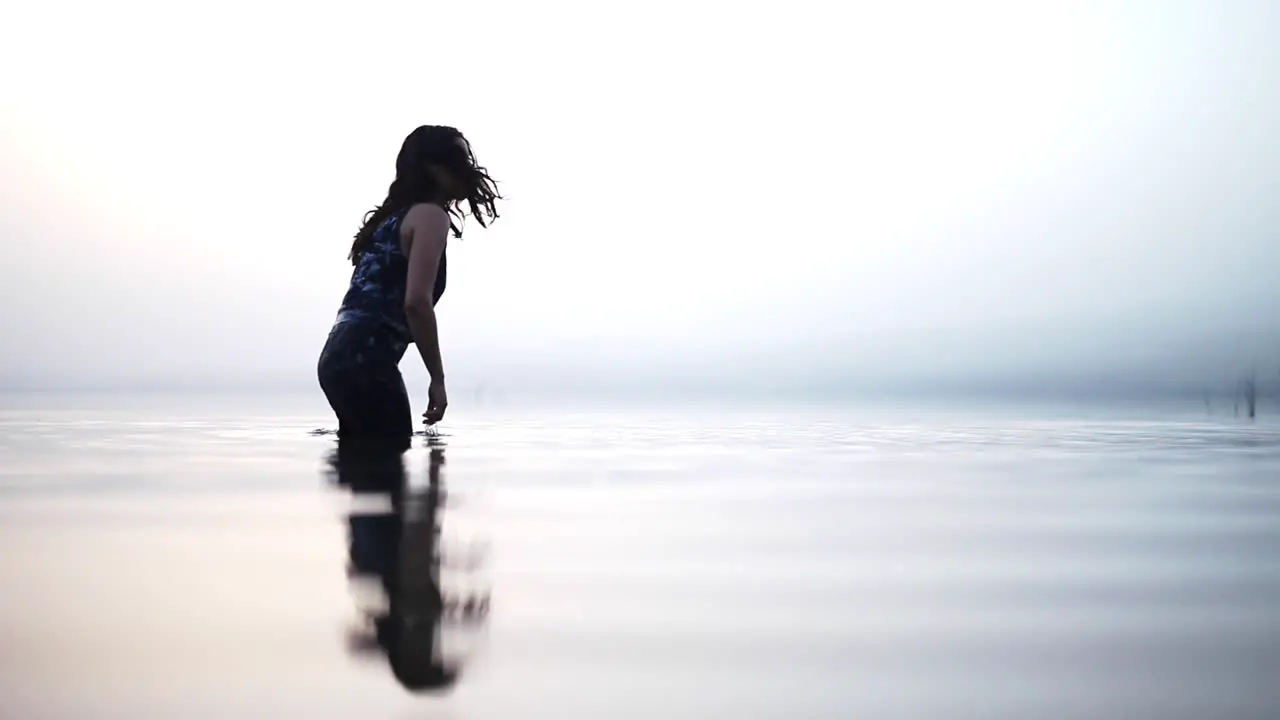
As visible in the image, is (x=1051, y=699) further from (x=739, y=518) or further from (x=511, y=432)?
(x=511, y=432)

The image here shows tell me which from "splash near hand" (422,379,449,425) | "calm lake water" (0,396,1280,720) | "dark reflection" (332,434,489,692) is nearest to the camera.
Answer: "calm lake water" (0,396,1280,720)

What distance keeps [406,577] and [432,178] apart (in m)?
4.23

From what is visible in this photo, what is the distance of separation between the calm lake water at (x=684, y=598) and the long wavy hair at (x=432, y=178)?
1.96m

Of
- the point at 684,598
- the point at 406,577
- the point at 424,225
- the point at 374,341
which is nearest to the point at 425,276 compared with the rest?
the point at 424,225

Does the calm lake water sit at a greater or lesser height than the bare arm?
lesser

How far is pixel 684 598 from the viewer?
2141 mm

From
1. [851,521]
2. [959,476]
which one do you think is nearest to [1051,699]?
[851,521]

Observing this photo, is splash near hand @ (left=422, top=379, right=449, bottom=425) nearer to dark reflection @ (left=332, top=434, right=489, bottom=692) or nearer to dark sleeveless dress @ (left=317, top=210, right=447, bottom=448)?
dark sleeveless dress @ (left=317, top=210, right=447, bottom=448)

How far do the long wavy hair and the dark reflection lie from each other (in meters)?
2.36

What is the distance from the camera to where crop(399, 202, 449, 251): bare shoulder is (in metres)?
5.93

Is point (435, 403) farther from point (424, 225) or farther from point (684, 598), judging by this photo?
point (684, 598)

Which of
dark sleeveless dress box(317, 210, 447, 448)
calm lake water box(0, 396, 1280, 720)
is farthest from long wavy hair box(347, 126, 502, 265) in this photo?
calm lake water box(0, 396, 1280, 720)

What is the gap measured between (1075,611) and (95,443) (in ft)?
20.4

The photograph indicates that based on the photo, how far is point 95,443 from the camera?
22.6 ft
